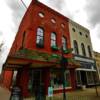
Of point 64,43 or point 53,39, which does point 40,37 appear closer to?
point 53,39

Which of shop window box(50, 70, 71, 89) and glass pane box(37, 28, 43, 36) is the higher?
glass pane box(37, 28, 43, 36)

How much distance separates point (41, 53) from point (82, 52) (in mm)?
9101

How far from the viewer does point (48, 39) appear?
1602cm

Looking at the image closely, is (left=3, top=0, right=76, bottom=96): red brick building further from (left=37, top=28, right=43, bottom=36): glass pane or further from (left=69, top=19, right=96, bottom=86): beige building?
(left=69, top=19, right=96, bottom=86): beige building

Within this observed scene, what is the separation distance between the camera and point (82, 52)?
Result: 20766 mm

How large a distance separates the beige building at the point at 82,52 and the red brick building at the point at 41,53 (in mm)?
1615

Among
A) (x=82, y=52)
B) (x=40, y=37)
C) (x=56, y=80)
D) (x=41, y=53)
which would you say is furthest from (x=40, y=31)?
(x=82, y=52)

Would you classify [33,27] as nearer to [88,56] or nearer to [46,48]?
[46,48]

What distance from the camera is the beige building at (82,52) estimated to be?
19031 mm

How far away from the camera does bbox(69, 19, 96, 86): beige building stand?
19031 millimetres

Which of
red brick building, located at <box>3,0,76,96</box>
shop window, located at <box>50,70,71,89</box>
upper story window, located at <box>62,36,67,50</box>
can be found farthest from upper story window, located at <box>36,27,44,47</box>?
upper story window, located at <box>62,36,67,50</box>

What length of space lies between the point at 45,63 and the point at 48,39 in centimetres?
436

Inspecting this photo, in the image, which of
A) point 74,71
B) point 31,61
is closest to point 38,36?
point 31,61

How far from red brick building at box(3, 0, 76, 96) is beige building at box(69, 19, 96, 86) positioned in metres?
1.62
